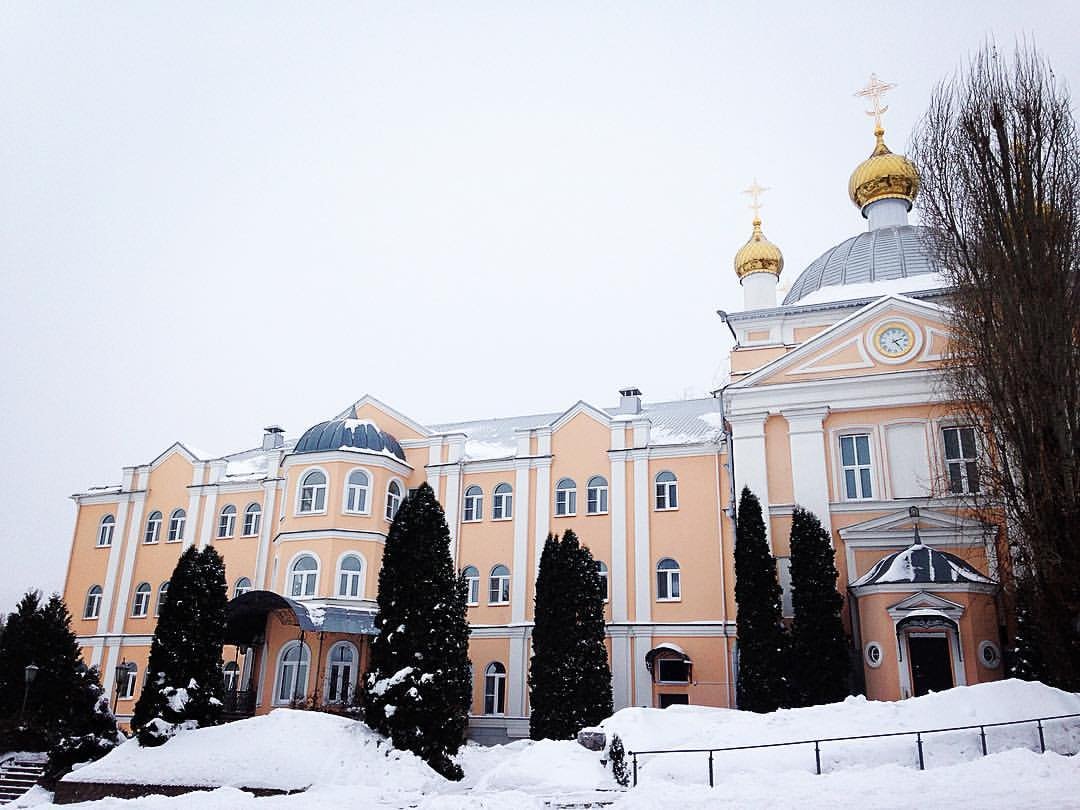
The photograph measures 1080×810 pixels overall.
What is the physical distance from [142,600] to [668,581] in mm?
20054

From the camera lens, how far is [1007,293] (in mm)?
16547

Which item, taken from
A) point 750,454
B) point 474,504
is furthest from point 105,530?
point 750,454

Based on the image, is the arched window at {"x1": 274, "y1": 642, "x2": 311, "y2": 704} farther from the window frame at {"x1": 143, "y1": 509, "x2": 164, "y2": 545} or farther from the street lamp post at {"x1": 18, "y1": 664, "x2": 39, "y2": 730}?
the window frame at {"x1": 143, "y1": 509, "x2": 164, "y2": 545}

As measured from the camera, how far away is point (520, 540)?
30625mm

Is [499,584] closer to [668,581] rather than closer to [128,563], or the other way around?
[668,581]

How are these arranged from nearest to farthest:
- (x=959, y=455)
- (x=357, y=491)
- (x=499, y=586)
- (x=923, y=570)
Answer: (x=923, y=570) < (x=959, y=455) < (x=499, y=586) < (x=357, y=491)

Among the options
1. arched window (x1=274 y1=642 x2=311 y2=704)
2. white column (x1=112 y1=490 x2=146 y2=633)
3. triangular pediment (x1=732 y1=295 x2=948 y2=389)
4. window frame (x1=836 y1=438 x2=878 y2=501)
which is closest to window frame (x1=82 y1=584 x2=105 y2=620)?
white column (x1=112 y1=490 x2=146 y2=633)

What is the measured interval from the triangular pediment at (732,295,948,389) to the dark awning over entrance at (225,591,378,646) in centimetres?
1330

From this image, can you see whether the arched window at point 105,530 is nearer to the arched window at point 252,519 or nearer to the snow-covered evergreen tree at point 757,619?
the arched window at point 252,519

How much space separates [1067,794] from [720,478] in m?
18.3

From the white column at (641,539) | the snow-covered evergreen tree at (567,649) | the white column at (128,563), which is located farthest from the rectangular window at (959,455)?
the white column at (128,563)

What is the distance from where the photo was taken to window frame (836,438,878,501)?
24453mm

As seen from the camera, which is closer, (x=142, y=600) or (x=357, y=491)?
(x=357, y=491)

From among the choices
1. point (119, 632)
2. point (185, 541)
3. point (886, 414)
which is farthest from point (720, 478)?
point (119, 632)
